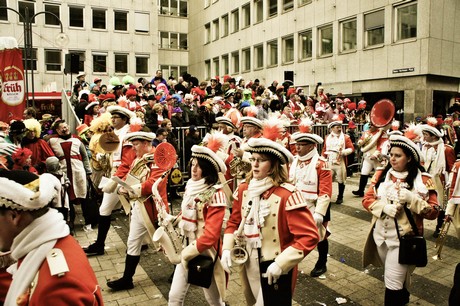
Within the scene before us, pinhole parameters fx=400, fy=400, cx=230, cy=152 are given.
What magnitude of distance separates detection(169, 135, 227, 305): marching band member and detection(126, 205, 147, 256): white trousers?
1162 millimetres

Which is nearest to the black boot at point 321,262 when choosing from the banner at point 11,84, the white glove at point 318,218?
the white glove at point 318,218

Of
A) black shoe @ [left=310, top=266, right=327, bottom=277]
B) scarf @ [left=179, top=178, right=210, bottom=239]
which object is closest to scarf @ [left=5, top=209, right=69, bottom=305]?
scarf @ [left=179, top=178, right=210, bottom=239]

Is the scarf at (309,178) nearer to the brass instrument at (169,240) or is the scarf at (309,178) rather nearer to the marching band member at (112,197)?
the brass instrument at (169,240)

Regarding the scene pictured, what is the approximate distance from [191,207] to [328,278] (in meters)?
2.78

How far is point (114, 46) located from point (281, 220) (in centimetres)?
3562

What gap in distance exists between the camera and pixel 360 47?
79.5 ft

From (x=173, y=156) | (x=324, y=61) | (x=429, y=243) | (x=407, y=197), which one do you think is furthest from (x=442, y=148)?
(x=324, y=61)

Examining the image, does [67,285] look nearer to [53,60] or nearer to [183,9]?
[53,60]

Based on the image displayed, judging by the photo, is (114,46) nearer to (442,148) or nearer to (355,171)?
(355,171)

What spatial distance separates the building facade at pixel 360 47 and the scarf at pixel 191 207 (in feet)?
59.1

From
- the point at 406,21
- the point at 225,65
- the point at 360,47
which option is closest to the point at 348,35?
the point at 360,47

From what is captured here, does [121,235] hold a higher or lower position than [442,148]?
lower

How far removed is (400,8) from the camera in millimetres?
22016

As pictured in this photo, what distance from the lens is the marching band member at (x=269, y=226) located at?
339 centimetres
